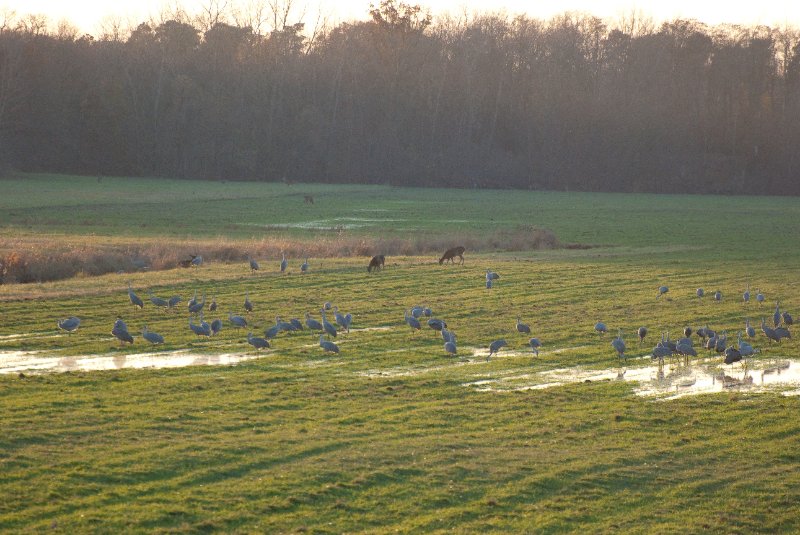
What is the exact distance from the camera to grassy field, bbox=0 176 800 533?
1128cm

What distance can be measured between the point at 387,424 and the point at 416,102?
4277 inches

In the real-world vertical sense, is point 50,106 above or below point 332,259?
above

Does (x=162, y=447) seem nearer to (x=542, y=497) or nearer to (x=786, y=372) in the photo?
(x=542, y=497)

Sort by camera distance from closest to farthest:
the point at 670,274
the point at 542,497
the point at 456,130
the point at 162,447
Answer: the point at 542,497 → the point at 162,447 → the point at 670,274 → the point at 456,130

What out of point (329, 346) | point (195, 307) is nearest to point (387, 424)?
point (329, 346)

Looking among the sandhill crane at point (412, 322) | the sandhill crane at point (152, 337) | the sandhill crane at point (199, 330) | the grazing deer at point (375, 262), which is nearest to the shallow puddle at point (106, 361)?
the sandhill crane at point (152, 337)

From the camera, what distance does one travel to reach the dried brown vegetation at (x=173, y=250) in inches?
1309

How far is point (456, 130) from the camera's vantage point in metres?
→ 120

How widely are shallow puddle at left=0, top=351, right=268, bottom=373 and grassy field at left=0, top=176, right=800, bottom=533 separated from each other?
30cm

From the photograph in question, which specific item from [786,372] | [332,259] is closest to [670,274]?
[332,259]

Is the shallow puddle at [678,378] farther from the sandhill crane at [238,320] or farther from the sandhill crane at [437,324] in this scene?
the sandhill crane at [238,320]

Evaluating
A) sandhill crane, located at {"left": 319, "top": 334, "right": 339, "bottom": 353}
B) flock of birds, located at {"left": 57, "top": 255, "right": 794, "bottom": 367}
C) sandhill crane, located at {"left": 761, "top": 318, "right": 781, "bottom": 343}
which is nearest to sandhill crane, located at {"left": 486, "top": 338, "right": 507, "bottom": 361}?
flock of birds, located at {"left": 57, "top": 255, "right": 794, "bottom": 367}

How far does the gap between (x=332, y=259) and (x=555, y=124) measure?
8607 centimetres

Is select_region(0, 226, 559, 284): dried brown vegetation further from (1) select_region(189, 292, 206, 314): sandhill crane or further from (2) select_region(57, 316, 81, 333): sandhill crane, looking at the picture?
(2) select_region(57, 316, 81, 333): sandhill crane
